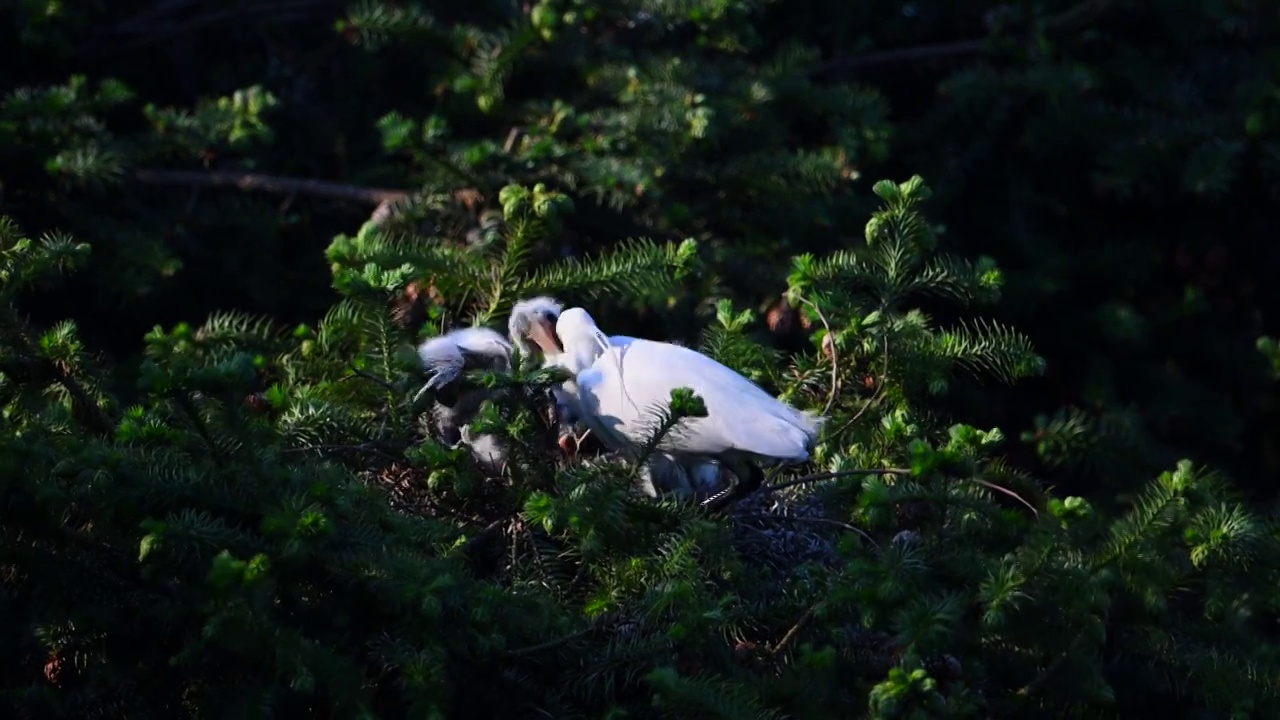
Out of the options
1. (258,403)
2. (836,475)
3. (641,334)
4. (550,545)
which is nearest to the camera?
(550,545)

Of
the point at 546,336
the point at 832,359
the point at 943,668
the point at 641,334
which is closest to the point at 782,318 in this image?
the point at 641,334

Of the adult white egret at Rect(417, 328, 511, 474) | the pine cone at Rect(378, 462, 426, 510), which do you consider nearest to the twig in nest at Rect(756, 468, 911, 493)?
the adult white egret at Rect(417, 328, 511, 474)

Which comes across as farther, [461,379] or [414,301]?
[414,301]

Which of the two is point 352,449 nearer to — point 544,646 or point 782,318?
point 544,646

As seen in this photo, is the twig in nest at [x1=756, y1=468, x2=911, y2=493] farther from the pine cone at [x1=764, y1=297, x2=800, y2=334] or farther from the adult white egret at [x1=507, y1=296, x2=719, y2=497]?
the pine cone at [x1=764, y1=297, x2=800, y2=334]

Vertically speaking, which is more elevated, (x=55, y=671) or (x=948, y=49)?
(x=55, y=671)

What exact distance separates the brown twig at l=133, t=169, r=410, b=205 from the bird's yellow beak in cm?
115

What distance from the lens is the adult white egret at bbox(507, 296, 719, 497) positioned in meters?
2.44

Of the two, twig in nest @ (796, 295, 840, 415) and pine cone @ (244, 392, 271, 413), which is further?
twig in nest @ (796, 295, 840, 415)

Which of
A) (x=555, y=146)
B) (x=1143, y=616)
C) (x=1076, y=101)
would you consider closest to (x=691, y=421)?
(x=1143, y=616)

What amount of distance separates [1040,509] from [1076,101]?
189 centimetres

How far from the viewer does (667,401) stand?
2373mm

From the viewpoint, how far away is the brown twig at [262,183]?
12.3ft

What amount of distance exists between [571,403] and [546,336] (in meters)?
0.21
